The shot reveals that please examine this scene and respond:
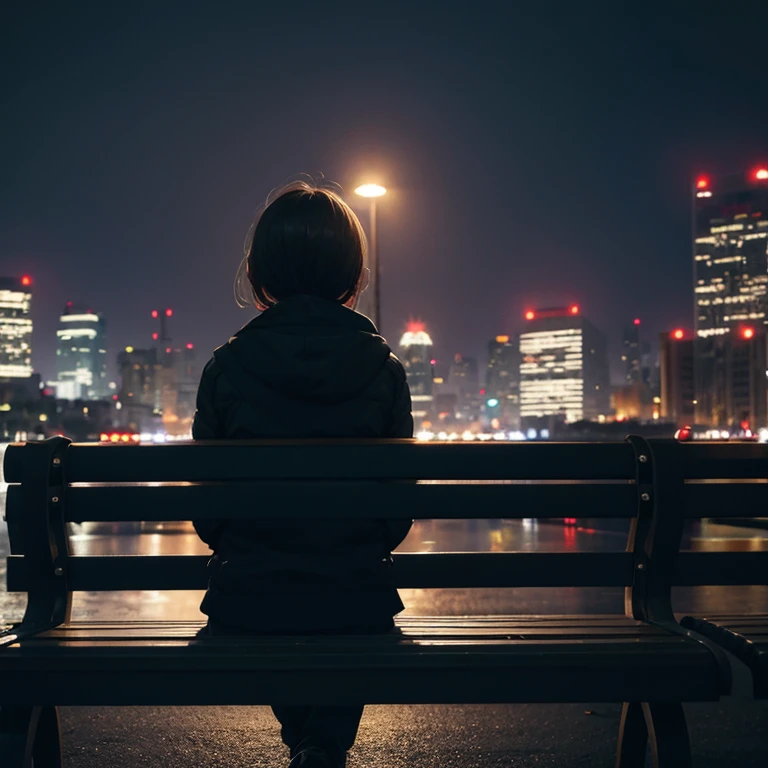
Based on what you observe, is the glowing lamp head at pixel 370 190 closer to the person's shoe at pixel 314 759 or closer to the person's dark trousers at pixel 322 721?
the person's dark trousers at pixel 322 721

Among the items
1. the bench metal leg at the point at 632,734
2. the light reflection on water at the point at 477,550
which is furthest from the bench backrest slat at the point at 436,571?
the light reflection on water at the point at 477,550

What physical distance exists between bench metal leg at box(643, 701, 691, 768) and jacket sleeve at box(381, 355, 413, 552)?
94 cm

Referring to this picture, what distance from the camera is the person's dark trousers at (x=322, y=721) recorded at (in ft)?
8.87

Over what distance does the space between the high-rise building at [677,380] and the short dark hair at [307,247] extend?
17746cm

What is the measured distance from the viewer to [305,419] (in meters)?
2.99

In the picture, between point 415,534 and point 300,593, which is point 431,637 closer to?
point 300,593

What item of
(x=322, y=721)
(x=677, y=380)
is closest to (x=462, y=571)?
(x=322, y=721)

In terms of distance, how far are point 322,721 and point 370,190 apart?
19146mm

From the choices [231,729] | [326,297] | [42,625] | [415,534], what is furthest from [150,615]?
[415,534]

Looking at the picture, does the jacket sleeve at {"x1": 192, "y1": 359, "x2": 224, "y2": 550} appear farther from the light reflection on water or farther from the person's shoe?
the light reflection on water

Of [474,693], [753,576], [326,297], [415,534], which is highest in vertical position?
[326,297]

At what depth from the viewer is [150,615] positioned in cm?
809

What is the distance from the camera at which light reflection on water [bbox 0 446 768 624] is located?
27.6 feet

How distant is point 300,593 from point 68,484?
3.16 ft
